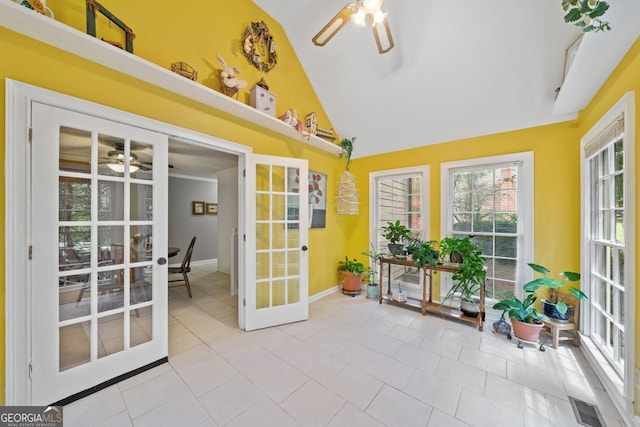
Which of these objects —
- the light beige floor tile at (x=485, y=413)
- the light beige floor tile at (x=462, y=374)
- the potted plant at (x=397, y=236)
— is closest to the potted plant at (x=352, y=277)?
the potted plant at (x=397, y=236)

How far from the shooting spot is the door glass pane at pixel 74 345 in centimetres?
154

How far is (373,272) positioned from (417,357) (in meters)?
1.81

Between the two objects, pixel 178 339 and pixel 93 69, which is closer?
pixel 93 69

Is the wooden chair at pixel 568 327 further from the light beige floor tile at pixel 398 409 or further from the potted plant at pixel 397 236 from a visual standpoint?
the light beige floor tile at pixel 398 409

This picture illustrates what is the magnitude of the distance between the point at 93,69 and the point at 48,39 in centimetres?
23

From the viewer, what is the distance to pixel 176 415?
1451mm

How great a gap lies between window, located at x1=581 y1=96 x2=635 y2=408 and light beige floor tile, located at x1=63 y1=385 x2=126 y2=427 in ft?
11.0

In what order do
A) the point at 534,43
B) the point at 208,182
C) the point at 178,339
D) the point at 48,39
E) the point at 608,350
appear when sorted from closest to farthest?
the point at 48,39
the point at 608,350
the point at 534,43
the point at 178,339
the point at 208,182

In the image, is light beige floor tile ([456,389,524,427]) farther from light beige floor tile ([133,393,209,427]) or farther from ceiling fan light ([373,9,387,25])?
ceiling fan light ([373,9,387,25])

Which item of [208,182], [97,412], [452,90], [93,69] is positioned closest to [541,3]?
[452,90]

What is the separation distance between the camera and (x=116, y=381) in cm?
173

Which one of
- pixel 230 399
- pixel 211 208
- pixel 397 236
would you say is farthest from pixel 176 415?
pixel 211 208

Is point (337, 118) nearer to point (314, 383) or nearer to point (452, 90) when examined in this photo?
point (452, 90)

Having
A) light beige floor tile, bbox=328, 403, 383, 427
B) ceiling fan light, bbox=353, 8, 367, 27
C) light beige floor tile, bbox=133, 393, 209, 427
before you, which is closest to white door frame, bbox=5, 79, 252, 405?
light beige floor tile, bbox=133, 393, 209, 427
